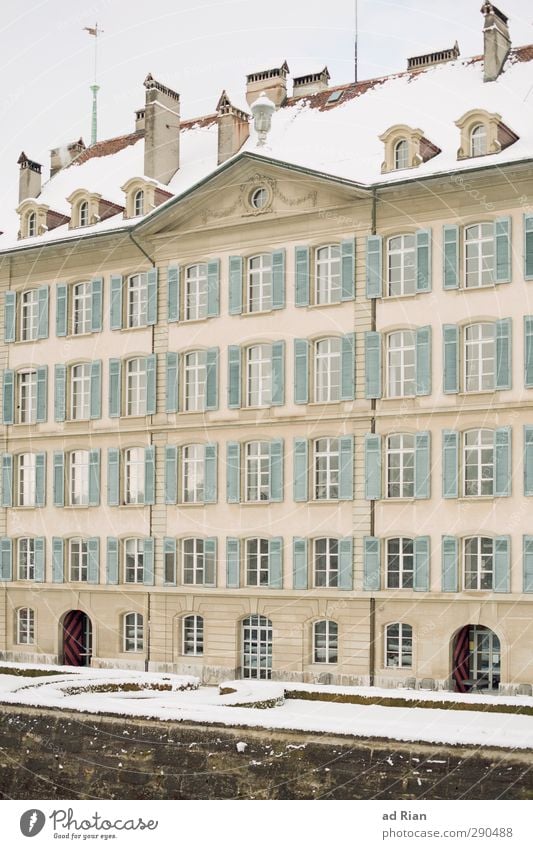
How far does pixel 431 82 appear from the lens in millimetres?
36188

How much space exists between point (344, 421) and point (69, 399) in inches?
373

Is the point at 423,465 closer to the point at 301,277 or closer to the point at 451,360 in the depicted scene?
the point at 451,360

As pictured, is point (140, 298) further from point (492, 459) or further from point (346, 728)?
point (346, 728)

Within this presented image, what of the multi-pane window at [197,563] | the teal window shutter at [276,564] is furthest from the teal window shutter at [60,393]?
the teal window shutter at [276,564]

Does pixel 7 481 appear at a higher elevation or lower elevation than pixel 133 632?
higher

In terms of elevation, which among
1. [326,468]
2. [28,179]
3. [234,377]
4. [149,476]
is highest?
[28,179]

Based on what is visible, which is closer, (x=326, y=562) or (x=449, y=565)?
(x=449, y=565)

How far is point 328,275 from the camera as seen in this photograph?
34.2 metres

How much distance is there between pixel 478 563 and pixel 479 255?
742cm

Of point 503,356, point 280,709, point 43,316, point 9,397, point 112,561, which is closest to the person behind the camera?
point 280,709

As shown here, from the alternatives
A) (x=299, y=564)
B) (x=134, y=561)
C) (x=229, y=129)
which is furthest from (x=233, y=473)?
(x=229, y=129)

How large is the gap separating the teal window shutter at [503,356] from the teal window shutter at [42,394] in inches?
568

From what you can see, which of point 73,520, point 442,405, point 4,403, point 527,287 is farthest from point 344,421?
point 4,403

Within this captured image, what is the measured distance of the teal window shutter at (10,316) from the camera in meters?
40.3
